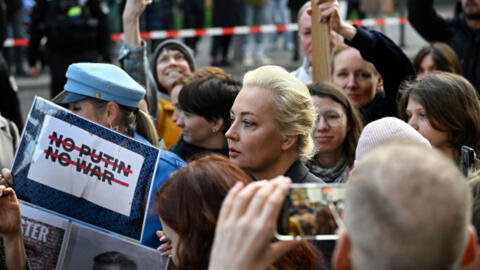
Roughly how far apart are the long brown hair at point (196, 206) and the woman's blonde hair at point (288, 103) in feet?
3.31

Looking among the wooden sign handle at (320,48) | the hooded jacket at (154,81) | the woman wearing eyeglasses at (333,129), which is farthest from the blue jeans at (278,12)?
the woman wearing eyeglasses at (333,129)

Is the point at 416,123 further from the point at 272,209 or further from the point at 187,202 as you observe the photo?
the point at 272,209

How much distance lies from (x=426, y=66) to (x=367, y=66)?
701mm

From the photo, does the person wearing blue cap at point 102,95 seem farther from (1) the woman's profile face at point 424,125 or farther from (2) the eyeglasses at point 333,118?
(1) the woman's profile face at point 424,125

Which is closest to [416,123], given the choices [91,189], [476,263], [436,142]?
[436,142]

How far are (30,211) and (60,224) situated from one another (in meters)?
0.13

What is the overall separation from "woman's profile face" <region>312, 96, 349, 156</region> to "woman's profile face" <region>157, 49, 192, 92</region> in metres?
1.74

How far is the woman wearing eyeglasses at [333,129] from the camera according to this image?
4332mm

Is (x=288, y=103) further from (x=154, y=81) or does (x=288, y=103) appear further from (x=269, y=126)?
(x=154, y=81)

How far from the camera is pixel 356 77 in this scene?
5.01 metres

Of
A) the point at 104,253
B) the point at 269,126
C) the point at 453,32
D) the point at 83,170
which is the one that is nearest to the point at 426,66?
the point at 453,32

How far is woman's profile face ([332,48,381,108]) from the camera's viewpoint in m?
4.98

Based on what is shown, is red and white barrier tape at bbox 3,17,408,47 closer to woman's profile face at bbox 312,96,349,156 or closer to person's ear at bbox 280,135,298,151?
woman's profile face at bbox 312,96,349,156

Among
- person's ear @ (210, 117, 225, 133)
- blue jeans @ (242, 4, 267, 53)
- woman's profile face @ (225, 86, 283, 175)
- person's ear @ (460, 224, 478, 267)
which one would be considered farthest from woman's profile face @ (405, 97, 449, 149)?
blue jeans @ (242, 4, 267, 53)
